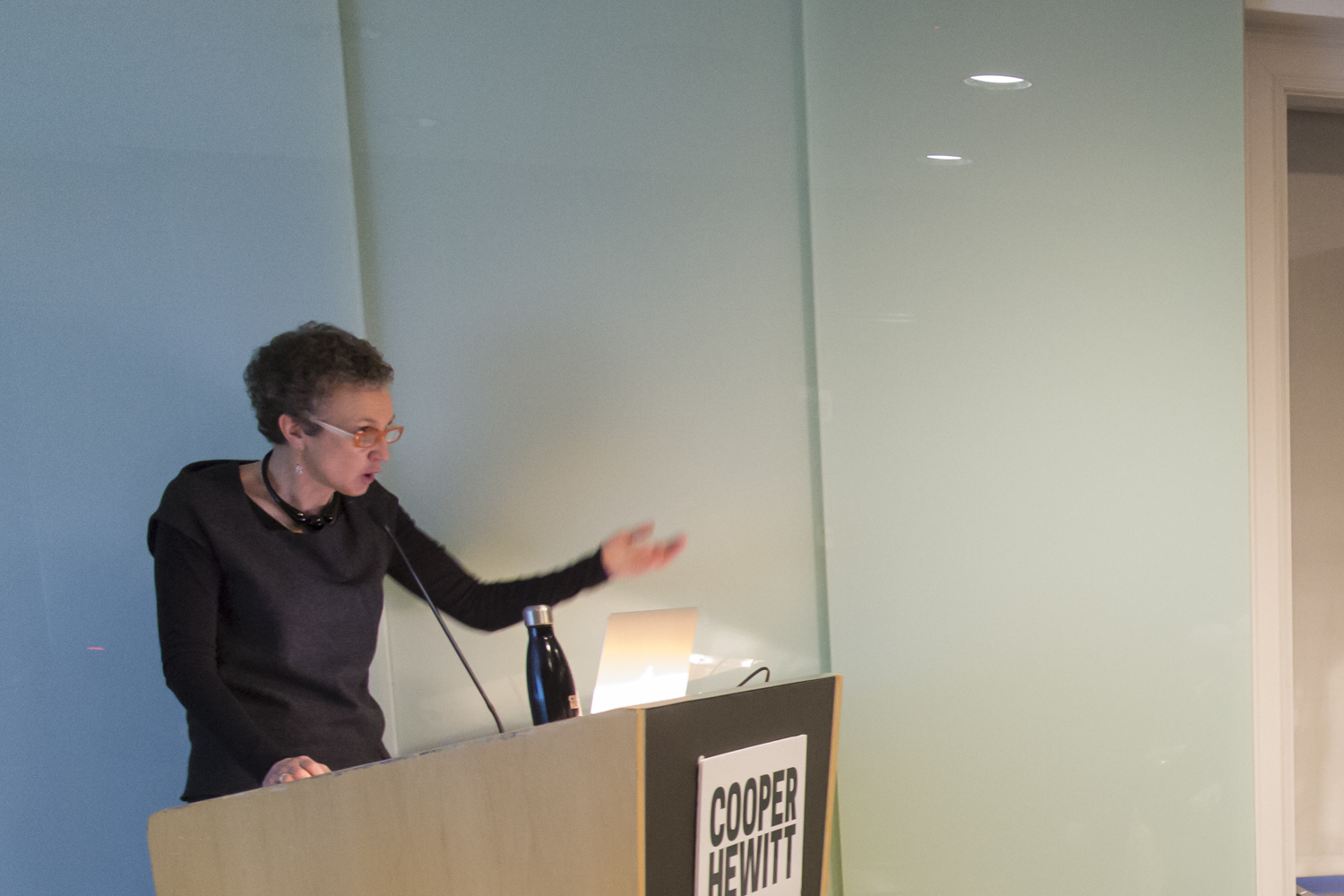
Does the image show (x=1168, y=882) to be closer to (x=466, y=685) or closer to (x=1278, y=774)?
(x=1278, y=774)

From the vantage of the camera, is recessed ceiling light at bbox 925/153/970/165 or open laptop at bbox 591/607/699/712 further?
recessed ceiling light at bbox 925/153/970/165

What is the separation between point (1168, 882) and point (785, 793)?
5.30 ft

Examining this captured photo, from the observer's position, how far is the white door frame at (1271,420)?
2.62m

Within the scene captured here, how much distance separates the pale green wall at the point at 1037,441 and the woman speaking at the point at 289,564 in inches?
45.2

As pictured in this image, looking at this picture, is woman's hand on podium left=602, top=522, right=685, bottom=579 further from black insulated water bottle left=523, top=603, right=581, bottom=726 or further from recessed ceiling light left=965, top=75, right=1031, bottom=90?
recessed ceiling light left=965, top=75, right=1031, bottom=90

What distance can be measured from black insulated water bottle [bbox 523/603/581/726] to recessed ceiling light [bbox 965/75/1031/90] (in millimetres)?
1689

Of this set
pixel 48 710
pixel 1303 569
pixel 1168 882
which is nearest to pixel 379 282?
pixel 48 710

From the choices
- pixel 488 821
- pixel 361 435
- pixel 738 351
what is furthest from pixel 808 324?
pixel 488 821

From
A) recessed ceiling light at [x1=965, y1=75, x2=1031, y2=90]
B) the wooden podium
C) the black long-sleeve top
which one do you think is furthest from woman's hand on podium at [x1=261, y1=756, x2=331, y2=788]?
recessed ceiling light at [x1=965, y1=75, x2=1031, y2=90]

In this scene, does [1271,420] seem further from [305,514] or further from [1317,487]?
[305,514]

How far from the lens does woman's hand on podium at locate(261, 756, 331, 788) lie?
1.20 m

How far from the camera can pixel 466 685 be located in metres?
2.23

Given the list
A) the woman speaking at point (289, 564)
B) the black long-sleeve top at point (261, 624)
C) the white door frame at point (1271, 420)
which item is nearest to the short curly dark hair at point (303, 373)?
the woman speaking at point (289, 564)

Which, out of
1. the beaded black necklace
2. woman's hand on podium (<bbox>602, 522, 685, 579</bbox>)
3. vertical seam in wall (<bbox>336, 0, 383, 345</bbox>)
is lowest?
woman's hand on podium (<bbox>602, 522, 685, 579</bbox>)
